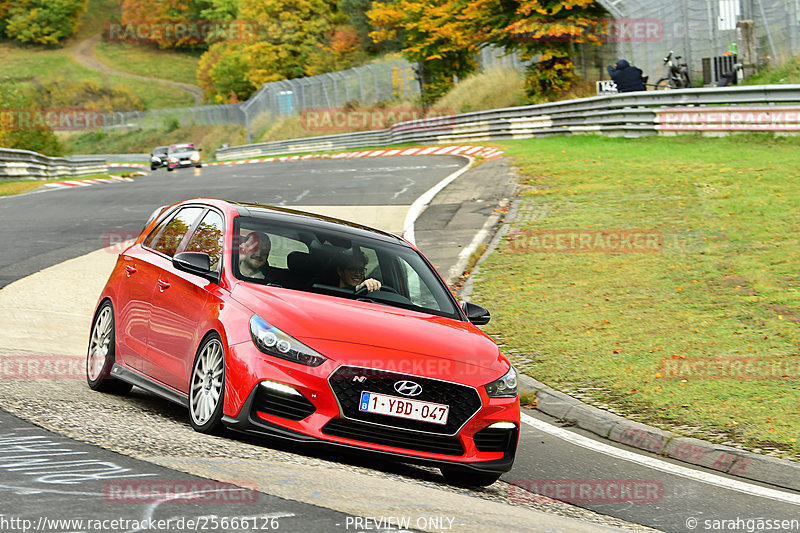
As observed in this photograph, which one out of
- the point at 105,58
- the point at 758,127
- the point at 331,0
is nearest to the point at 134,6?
the point at 105,58

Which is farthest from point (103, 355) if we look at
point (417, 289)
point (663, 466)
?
point (663, 466)

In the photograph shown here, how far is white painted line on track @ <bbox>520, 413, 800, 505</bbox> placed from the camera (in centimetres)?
712

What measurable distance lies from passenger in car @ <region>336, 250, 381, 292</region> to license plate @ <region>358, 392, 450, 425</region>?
1.33 metres

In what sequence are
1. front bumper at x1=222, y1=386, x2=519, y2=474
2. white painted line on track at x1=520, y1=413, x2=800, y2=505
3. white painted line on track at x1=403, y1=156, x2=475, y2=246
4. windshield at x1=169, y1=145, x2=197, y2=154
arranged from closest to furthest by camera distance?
1. front bumper at x1=222, y1=386, x2=519, y2=474
2. white painted line on track at x1=520, y1=413, x2=800, y2=505
3. white painted line on track at x1=403, y1=156, x2=475, y2=246
4. windshield at x1=169, y1=145, x2=197, y2=154

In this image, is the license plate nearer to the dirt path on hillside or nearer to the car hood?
the car hood

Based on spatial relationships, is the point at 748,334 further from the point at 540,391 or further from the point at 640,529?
the point at 640,529

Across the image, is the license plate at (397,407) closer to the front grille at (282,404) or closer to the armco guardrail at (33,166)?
the front grille at (282,404)

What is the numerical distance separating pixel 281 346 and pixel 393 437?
855 millimetres

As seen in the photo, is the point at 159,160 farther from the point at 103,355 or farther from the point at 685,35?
the point at 103,355

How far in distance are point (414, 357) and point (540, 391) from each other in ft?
11.2

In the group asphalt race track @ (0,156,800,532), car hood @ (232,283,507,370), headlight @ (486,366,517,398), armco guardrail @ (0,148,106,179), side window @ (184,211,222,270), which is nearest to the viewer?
asphalt race track @ (0,156,800,532)

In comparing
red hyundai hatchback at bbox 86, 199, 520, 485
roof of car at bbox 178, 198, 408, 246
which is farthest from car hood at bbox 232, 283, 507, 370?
roof of car at bbox 178, 198, 408, 246

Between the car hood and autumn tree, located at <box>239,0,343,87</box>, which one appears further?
autumn tree, located at <box>239,0,343,87</box>

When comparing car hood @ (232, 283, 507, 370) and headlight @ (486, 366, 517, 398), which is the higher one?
car hood @ (232, 283, 507, 370)
